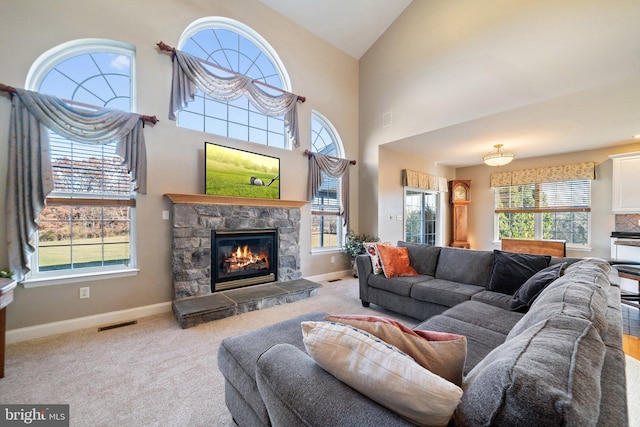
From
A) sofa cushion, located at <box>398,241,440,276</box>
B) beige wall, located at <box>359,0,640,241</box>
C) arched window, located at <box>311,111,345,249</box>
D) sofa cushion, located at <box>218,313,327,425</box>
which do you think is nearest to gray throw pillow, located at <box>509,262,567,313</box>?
sofa cushion, located at <box>398,241,440,276</box>

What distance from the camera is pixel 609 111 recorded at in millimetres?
3441

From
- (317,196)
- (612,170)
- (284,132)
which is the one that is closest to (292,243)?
(317,196)

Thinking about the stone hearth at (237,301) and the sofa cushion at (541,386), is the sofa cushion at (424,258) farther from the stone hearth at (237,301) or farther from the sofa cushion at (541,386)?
the sofa cushion at (541,386)

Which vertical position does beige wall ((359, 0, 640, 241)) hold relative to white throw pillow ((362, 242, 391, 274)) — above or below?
above

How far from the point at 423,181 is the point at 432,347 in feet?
18.2

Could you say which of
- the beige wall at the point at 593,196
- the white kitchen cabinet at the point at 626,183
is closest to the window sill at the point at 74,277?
the beige wall at the point at 593,196

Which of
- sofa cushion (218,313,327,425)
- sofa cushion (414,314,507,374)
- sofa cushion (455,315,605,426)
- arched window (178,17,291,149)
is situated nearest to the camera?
sofa cushion (455,315,605,426)

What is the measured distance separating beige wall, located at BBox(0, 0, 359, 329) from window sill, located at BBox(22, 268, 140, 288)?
47 mm

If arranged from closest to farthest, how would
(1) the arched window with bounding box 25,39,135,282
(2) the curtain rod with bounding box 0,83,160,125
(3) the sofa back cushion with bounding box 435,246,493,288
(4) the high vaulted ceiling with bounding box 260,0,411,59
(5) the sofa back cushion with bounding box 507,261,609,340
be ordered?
1. (5) the sofa back cushion with bounding box 507,261,609,340
2. (2) the curtain rod with bounding box 0,83,160,125
3. (1) the arched window with bounding box 25,39,135,282
4. (3) the sofa back cushion with bounding box 435,246,493,288
5. (4) the high vaulted ceiling with bounding box 260,0,411,59

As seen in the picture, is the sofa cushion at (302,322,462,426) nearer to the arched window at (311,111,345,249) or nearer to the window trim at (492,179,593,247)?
the arched window at (311,111,345,249)

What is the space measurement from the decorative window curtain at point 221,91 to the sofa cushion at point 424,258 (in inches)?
102

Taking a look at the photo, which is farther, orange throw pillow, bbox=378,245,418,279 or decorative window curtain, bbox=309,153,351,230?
decorative window curtain, bbox=309,153,351,230

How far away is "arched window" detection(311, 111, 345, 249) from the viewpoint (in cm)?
492

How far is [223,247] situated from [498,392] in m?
3.58
